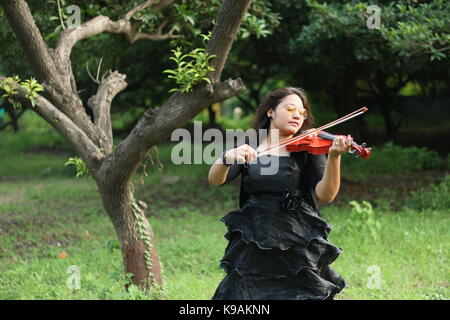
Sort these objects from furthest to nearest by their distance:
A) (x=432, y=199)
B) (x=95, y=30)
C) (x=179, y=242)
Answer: (x=432, y=199), (x=179, y=242), (x=95, y=30)

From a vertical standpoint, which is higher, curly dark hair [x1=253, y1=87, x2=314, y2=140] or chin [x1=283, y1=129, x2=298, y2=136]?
curly dark hair [x1=253, y1=87, x2=314, y2=140]

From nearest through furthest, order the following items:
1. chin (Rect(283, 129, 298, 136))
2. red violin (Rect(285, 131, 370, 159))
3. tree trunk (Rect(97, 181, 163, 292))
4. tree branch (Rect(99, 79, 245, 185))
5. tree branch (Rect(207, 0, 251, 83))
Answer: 1. red violin (Rect(285, 131, 370, 159))
2. chin (Rect(283, 129, 298, 136))
3. tree branch (Rect(207, 0, 251, 83))
4. tree branch (Rect(99, 79, 245, 185))
5. tree trunk (Rect(97, 181, 163, 292))

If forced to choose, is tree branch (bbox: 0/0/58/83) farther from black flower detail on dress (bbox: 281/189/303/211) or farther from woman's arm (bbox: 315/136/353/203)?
woman's arm (bbox: 315/136/353/203)

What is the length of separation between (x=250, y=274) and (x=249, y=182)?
50 centimetres

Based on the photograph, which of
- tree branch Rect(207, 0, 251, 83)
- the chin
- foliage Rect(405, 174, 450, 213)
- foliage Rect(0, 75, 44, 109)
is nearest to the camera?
the chin

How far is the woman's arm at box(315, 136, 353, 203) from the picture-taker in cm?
344

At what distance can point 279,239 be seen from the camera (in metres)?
3.77

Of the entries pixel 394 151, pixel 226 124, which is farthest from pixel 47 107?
pixel 226 124

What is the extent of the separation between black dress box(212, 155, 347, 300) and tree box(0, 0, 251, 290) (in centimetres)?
131

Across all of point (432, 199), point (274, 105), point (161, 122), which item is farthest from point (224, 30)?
point (432, 199)

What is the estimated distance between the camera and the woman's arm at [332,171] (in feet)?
11.3

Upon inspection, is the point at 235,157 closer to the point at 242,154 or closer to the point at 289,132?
the point at 242,154

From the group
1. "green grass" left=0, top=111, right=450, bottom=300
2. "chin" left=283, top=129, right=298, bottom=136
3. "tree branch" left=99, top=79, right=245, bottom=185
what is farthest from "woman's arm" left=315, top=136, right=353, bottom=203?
"green grass" left=0, top=111, right=450, bottom=300

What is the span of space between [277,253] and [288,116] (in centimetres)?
76
